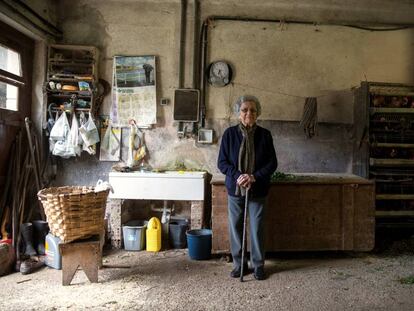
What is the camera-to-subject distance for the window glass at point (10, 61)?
12.2 ft

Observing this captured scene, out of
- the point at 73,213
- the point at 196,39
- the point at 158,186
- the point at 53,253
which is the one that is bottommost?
the point at 53,253

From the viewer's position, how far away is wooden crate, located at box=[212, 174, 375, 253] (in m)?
3.63

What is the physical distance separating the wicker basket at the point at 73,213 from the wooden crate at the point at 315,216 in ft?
4.08

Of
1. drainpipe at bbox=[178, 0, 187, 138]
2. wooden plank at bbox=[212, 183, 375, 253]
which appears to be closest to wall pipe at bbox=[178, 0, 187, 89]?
drainpipe at bbox=[178, 0, 187, 138]

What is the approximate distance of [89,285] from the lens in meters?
2.94

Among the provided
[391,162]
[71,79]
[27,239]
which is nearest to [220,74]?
[71,79]

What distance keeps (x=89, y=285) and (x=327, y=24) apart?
4.23 m

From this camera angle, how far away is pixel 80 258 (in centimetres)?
295

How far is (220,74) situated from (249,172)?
177cm

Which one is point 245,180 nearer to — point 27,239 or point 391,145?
point 391,145

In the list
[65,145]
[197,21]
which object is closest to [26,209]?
[65,145]

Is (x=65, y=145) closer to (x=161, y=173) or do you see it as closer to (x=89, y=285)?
(x=161, y=173)

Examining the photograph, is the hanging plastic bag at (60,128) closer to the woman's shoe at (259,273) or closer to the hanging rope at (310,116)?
the woman's shoe at (259,273)

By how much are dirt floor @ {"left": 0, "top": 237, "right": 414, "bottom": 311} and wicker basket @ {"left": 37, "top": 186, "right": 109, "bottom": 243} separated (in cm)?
47
